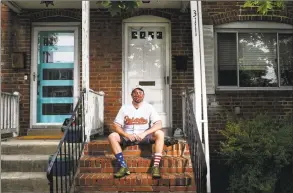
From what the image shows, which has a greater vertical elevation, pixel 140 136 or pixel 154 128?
pixel 154 128

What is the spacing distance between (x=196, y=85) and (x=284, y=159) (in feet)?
5.99

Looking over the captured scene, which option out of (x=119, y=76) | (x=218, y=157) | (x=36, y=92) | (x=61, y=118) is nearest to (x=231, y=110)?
(x=218, y=157)

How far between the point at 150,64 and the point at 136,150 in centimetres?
257

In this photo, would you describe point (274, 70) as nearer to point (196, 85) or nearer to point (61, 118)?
point (196, 85)

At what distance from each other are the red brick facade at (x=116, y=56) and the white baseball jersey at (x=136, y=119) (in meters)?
1.91

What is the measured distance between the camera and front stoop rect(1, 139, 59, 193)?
530 cm

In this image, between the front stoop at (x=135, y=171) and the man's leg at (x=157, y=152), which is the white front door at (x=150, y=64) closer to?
the front stoop at (x=135, y=171)

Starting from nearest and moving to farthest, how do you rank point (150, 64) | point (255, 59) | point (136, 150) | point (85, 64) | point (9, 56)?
point (136, 150), point (85, 64), point (9, 56), point (150, 64), point (255, 59)

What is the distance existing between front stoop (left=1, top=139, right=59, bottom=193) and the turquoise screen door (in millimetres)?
1368

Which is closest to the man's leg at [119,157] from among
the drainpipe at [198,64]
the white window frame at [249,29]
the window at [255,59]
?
the drainpipe at [198,64]

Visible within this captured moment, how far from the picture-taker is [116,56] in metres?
7.48

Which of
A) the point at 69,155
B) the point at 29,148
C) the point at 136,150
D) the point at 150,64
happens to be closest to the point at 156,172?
the point at 136,150

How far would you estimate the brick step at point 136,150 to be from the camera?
558 centimetres

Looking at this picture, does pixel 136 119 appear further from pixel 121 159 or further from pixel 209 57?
pixel 209 57
